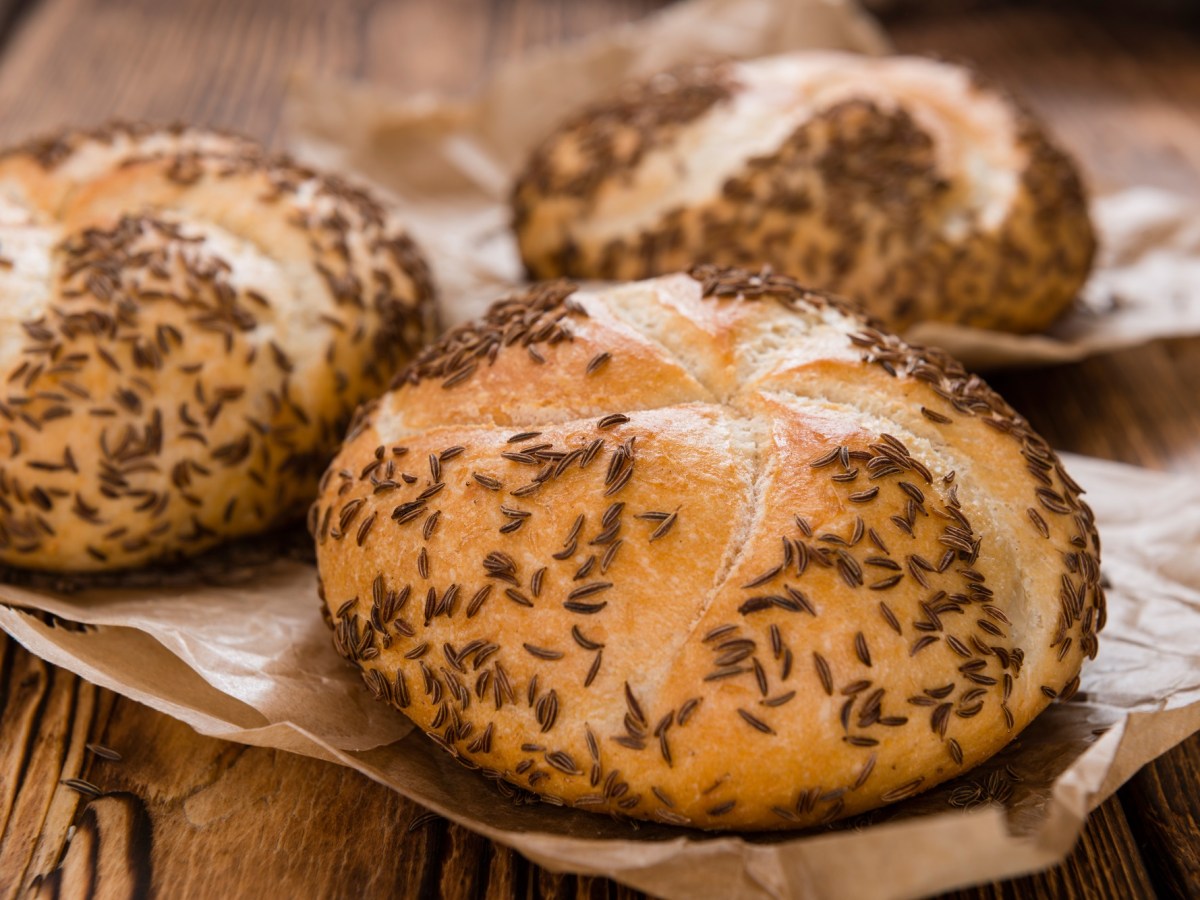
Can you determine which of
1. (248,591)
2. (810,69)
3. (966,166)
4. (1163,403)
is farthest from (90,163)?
(1163,403)

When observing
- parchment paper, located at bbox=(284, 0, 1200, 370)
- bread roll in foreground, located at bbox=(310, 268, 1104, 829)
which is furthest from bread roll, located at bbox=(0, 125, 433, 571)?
parchment paper, located at bbox=(284, 0, 1200, 370)

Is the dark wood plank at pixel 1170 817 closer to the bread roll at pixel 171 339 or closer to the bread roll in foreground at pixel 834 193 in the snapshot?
the bread roll in foreground at pixel 834 193

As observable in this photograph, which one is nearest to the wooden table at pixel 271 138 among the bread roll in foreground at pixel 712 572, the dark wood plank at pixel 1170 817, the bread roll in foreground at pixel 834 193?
the dark wood plank at pixel 1170 817

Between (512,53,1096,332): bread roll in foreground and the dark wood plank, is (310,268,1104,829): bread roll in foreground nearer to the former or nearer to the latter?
the dark wood plank

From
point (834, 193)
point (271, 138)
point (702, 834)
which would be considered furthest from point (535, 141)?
point (702, 834)

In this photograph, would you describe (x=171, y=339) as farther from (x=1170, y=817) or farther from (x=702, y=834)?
(x=1170, y=817)
